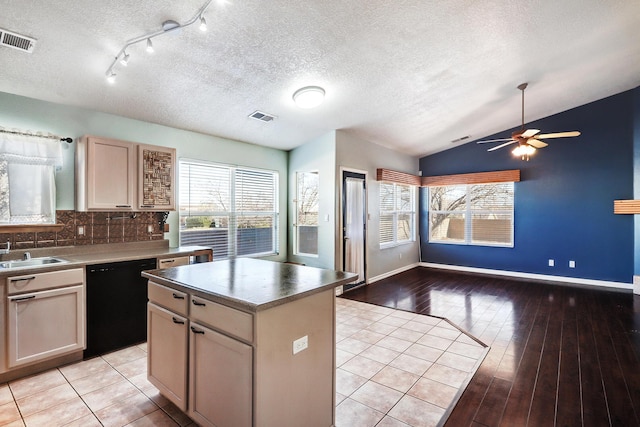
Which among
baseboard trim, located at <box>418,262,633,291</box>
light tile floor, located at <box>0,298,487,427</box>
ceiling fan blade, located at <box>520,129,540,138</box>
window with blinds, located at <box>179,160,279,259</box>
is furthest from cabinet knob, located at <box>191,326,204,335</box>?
baseboard trim, located at <box>418,262,633,291</box>

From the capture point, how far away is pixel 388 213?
20.7 feet

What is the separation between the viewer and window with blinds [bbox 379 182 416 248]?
620cm

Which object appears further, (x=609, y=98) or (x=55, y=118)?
(x=609, y=98)

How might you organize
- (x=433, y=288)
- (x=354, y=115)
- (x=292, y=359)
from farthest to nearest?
(x=433, y=288), (x=354, y=115), (x=292, y=359)

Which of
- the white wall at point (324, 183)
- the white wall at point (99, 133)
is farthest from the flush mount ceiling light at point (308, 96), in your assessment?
the white wall at point (99, 133)

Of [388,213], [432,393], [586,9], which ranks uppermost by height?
[586,9]

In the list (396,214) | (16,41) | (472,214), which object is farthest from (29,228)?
(472,214)

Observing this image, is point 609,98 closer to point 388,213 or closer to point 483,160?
point 483,160

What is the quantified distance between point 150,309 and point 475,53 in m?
3.90

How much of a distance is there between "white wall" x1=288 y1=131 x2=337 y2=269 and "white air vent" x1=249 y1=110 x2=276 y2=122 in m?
1.11

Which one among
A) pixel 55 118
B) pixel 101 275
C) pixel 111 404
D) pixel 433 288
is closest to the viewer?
pixel 111 404

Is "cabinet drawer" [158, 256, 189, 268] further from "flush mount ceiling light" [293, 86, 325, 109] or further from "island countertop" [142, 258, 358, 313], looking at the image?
"flush mount ceiling light" [293, 86, 325, 109]

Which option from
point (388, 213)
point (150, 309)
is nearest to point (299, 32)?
point (150, 309)

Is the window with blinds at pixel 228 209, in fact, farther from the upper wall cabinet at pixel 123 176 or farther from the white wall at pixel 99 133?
the upper wall cabinet at pixel 123 176
